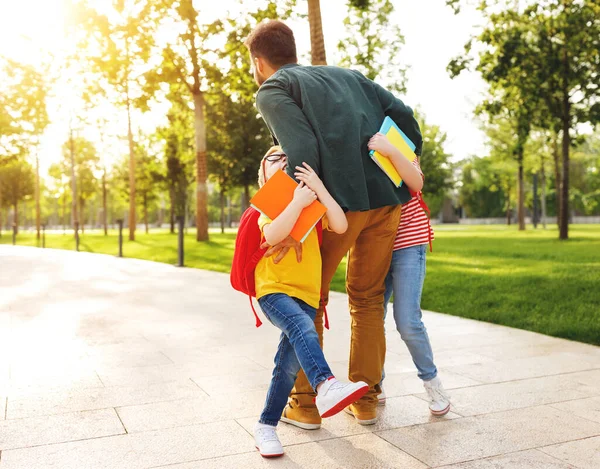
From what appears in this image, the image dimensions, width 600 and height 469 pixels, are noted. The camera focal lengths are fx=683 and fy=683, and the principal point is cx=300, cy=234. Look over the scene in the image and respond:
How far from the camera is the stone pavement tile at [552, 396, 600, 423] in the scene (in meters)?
3.55

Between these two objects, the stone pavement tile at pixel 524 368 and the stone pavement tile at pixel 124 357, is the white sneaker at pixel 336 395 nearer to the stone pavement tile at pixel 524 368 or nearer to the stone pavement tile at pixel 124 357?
the stone pavement tile at pixel 524 368

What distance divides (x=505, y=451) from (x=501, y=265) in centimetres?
908

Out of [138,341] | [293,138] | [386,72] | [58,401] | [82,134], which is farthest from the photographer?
[82,134]

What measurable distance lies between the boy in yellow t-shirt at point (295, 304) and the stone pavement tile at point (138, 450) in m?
0.23

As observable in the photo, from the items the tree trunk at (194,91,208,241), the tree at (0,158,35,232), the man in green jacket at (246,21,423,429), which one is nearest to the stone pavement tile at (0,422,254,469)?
the man in green jacket at (246,21,423,429)

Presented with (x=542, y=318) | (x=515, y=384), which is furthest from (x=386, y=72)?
(x=515, y=384)

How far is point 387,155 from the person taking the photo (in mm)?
3137

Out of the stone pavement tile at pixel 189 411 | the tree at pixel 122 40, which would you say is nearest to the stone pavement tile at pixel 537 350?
the stone pavement tile at pixel 189 411

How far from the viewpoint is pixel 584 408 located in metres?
3.68

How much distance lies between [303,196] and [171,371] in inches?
93.8

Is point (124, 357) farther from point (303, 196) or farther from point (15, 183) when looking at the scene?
point (15, 183)

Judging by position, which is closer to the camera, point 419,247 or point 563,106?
point 419,247

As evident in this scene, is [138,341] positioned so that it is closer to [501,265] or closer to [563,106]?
[501,265]

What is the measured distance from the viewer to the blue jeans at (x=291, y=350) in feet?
9.41
